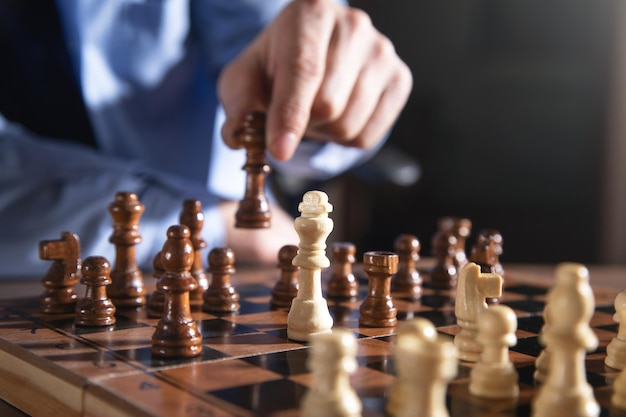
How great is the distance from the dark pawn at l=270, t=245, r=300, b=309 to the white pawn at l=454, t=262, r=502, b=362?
15.2 inches

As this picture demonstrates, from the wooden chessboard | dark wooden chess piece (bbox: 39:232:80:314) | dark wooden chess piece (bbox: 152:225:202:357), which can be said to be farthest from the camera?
dark wooden chess piece (bbox: 39:232:80:314)

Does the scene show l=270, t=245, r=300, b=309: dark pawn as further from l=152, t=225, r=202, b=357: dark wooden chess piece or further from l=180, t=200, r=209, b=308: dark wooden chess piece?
l=152, t=225, r=202, b=357: dark wooden chess piece

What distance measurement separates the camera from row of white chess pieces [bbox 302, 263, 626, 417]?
74 centimetres

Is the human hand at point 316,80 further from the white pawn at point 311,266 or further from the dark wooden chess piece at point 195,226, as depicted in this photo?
the white pawn at point 311,266

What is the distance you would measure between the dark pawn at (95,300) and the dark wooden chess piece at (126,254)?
130 millimetres

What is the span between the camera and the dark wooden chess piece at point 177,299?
1036 millimetres

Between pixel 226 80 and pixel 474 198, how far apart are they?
353cm

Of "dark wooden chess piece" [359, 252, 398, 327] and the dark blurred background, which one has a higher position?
the dark blurred background

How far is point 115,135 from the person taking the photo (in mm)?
2352

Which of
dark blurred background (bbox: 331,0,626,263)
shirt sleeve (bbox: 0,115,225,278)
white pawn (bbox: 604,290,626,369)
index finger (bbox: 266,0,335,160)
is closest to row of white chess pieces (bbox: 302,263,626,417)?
white pawn (bbox: 604,290,626,369)

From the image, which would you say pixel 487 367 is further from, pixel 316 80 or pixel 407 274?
pixel 316 80

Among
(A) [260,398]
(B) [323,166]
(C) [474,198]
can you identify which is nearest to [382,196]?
(C) [474,198]

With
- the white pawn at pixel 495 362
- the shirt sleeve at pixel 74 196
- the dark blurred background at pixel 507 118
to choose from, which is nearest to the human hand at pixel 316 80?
the shirt sleeve at pixel 74 196

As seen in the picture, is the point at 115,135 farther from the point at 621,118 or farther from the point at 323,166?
the point at 621,118
